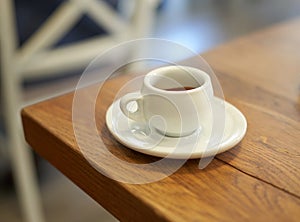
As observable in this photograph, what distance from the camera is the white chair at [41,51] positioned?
40.4 inches

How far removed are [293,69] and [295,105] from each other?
0.48 feet

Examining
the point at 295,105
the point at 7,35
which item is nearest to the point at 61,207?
the point at 7,35

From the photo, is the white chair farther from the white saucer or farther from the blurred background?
the white saucer

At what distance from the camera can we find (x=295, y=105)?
0.58 meters

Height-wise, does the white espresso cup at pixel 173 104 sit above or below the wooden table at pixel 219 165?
above

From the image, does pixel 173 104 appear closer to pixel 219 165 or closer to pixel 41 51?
pixel 219 165

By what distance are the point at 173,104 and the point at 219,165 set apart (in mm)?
80

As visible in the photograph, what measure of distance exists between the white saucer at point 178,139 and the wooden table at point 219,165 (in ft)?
0.04

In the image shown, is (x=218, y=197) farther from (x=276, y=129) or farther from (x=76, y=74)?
(x=76, y=74)

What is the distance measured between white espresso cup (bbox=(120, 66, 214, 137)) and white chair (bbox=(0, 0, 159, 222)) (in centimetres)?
62

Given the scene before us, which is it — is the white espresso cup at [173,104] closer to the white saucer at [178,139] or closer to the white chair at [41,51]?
the white saucer at [178,139]

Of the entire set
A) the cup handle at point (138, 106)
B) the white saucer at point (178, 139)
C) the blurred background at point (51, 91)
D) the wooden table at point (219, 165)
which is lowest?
the blurred background at point (51, 91)

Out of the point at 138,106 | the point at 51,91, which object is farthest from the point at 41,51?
the point at 138,106

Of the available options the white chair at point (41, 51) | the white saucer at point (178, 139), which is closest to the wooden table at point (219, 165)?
the white saucer at point (178, 139)
